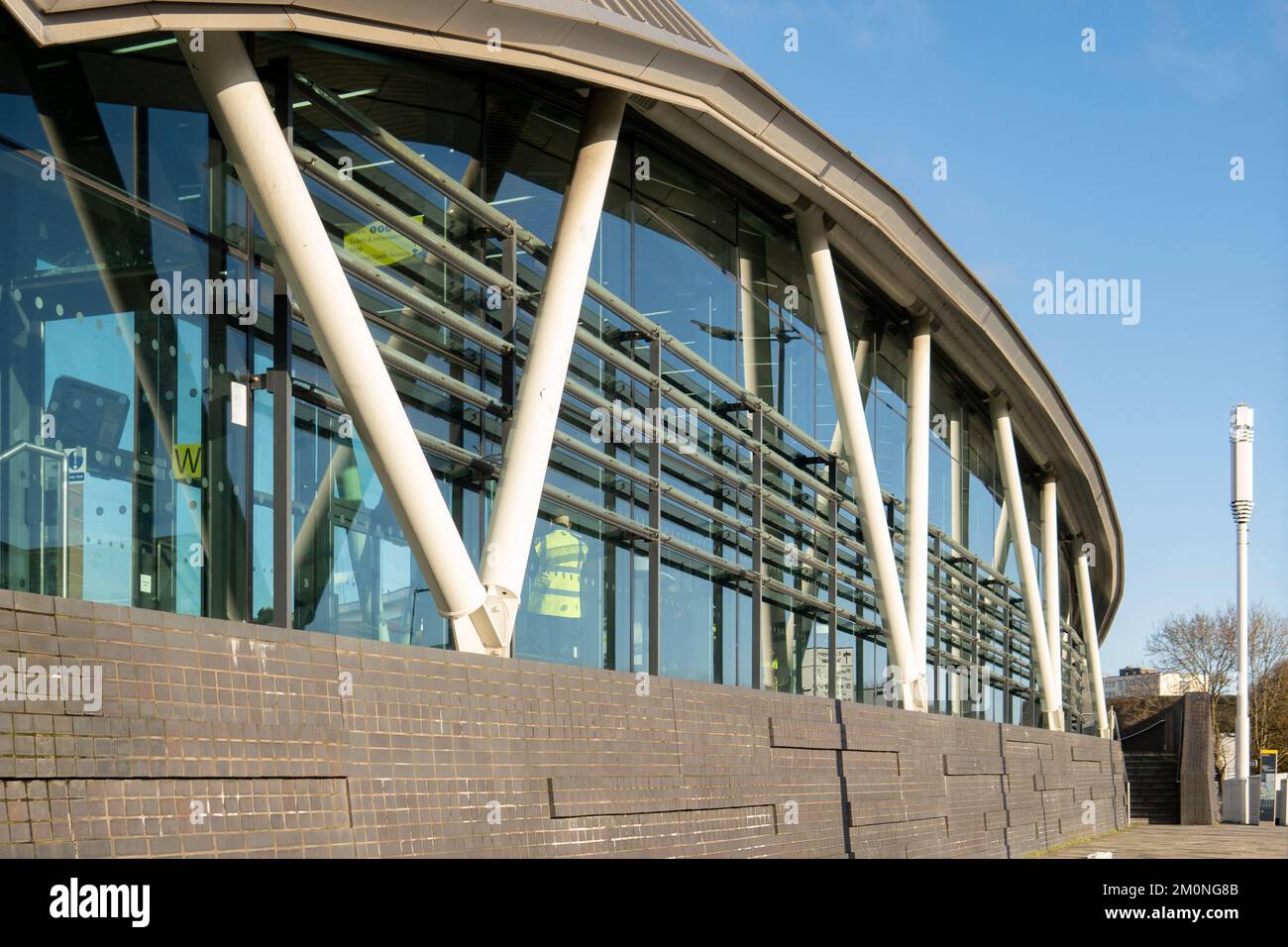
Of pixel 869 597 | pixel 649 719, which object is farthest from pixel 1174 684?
pixel 649 719

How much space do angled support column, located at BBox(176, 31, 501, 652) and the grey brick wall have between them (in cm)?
86

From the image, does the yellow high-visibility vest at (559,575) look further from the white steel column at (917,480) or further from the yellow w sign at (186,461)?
the white steel column at (917,480)

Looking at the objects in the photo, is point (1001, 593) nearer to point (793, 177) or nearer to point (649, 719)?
point (793, 177)

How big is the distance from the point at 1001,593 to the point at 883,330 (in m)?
10.3

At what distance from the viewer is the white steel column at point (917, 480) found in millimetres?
18938

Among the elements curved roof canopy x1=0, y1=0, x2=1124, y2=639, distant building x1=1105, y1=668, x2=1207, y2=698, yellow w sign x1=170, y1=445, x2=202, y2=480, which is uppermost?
curved roof canopy x1=0, y1=0, x2=1124, y2=639

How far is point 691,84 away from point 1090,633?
27.5 metres

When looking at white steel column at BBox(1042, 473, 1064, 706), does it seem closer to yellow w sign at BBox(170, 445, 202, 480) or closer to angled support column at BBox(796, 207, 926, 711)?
angled support column at BBox(796, 207, 926, 711)

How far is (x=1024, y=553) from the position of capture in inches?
1006

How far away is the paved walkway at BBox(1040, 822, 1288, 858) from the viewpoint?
23.9 meters

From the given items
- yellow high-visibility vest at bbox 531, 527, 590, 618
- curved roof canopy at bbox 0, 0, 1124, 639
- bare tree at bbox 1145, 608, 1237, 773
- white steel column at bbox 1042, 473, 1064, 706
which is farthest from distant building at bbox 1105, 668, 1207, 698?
yellow high-visibility vest at bbox 531, 527, 590, 618

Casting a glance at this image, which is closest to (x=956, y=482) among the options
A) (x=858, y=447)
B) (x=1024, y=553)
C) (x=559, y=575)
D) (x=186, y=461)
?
(x=1024, y=553)
